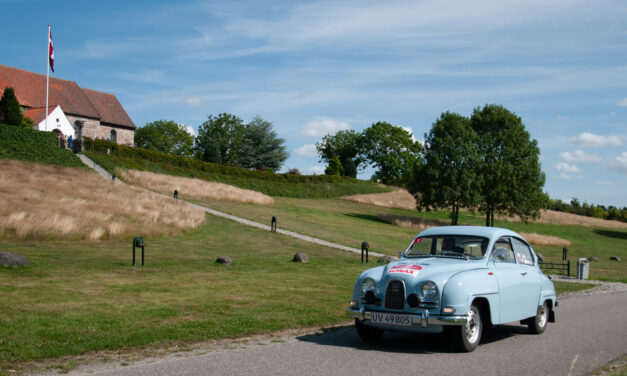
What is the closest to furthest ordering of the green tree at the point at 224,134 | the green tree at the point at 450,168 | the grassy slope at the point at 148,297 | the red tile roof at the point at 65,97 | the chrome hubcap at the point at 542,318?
the grassy slope at the point at 148,297 < the chrome hubcap at the point at 542,318 < the green tree at the point at 450,168 < the red tile roof at the point at 65,97 < the green tree at the point at 224,134

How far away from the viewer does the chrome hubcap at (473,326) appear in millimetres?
8152

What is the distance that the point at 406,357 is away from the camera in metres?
7.65

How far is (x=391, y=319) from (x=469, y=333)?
1198 millimetres

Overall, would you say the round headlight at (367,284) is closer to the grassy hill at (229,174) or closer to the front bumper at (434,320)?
the front bumper at (434,320)

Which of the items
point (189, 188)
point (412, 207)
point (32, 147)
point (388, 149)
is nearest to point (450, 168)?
point (412, 207)

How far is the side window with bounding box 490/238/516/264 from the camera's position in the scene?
366 inches

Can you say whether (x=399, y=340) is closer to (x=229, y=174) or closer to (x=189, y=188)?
(x=189, y=188)

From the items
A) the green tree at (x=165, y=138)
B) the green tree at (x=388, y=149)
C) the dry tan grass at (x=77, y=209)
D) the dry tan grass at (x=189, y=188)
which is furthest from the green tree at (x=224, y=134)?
the dry tan grass at (x=77, y=209)

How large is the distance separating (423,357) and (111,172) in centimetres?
4402

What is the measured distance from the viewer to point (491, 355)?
7961 mm

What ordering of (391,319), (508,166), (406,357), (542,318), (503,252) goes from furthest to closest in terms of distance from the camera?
1. (508,166)
2. (542,318)
3. (503,252)
4. (391,319)
5. (406,357)

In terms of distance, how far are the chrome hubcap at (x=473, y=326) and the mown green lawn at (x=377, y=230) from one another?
60.1 feet

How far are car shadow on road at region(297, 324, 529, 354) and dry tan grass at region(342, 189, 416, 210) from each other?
201 ft

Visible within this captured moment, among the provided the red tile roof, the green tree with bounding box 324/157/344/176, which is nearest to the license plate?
the red tile roof
